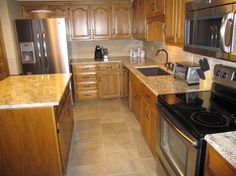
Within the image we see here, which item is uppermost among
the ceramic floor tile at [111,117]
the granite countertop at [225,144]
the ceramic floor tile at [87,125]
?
the granite countertop at [225,144]

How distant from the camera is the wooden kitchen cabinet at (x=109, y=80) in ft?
14.3

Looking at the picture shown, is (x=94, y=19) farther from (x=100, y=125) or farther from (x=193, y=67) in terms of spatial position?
(x=193, y=67)

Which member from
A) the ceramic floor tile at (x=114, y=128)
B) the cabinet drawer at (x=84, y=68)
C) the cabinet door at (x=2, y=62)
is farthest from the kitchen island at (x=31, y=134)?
the cabinet drawer at (x=84, y=68)

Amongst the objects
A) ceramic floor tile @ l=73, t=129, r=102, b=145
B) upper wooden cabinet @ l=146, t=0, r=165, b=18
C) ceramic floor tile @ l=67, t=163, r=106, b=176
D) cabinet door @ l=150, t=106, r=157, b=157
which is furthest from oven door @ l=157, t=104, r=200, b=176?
upper wooden cabinet @ l=146, t=0, r=165, b=18

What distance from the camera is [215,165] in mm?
1116

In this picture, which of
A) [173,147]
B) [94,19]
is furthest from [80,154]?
[94,19]

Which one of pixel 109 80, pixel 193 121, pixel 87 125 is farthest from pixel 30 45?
pixel 193 121

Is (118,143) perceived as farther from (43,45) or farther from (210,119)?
(43,45)

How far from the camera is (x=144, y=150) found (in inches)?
104

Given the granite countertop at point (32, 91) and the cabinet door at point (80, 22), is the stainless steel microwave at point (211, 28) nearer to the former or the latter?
the granite countertop at point (32, 91)

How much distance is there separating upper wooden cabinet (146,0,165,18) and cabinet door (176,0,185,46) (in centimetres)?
46

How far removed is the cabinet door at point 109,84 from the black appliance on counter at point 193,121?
2.58 meters

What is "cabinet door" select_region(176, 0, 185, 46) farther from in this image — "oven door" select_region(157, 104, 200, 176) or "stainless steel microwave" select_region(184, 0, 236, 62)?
"oven door" select_region(157, 104, 200, 176)

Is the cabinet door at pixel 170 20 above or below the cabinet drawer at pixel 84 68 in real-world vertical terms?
above
